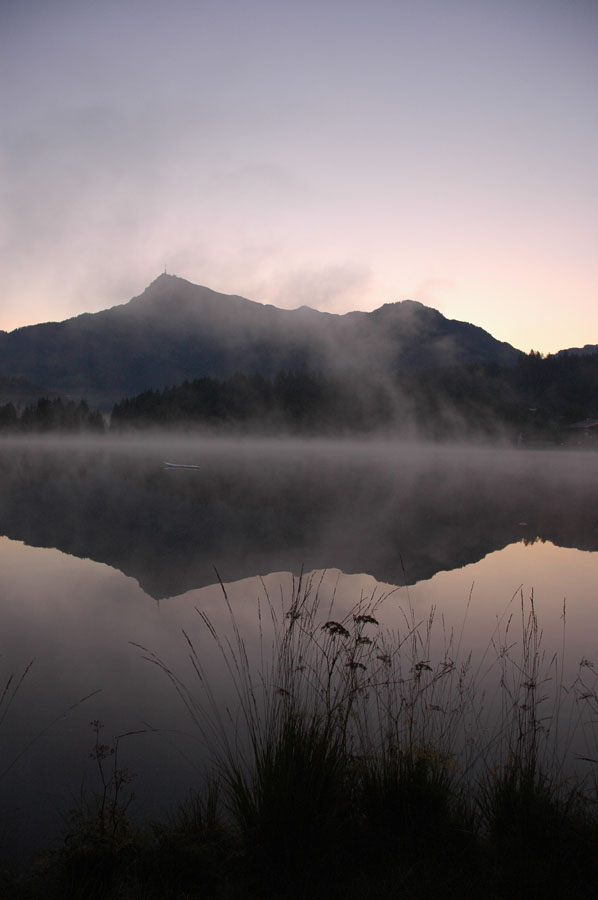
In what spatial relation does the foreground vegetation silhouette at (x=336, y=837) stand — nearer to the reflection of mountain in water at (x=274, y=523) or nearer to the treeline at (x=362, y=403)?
the reflection of mountain in water at (x=274, y=523)

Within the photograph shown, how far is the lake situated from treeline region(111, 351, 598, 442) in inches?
4088

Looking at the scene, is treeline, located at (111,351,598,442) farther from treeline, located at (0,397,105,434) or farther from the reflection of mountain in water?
the reflection of mountain in water

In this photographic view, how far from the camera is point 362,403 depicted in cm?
13050

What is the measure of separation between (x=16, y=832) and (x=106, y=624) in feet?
13.8

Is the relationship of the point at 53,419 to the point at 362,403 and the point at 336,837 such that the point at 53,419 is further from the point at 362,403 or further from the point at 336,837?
the point at 336,837

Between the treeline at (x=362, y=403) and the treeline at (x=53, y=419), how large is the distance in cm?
516

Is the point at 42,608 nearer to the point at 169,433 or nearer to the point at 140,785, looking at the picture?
the point at 140,785

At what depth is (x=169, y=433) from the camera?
418ft

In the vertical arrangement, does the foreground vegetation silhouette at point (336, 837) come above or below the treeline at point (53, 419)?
below

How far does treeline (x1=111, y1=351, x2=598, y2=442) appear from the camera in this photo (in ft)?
410

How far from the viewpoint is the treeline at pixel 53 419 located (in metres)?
126

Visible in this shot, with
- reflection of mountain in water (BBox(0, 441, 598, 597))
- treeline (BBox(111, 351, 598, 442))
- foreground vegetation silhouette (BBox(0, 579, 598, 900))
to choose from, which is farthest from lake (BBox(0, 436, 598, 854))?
treeline (BBox(111, 351, 598, 442))

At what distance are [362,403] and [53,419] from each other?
223 feet

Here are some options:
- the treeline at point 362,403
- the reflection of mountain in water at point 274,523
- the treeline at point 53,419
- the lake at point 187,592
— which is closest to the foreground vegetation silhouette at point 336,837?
the lake at point 187,592
